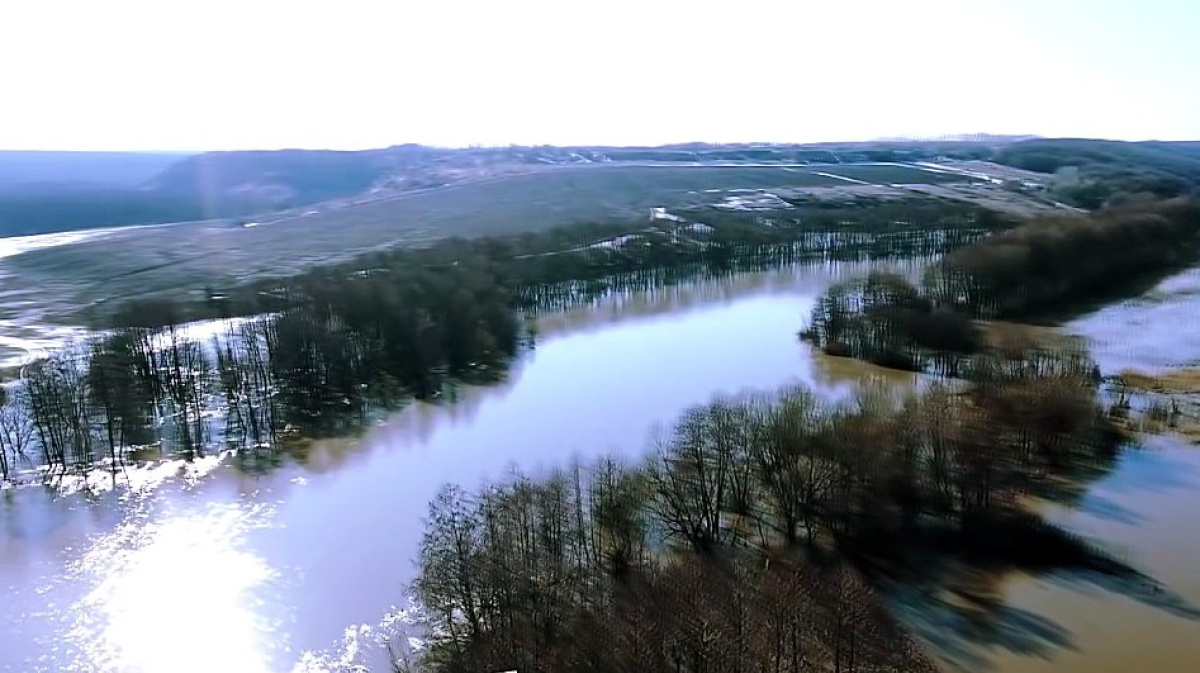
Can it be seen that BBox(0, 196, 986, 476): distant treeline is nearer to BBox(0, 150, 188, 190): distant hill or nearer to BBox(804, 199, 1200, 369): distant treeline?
BBox(804, 199, 1200, 369): distant treeline

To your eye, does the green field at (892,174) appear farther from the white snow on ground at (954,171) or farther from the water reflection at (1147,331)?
the water reflection at (1147,331)

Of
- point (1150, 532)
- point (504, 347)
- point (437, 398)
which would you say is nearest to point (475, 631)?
point (1150, 532)

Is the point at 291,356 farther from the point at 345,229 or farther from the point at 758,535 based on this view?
the point at 345,229

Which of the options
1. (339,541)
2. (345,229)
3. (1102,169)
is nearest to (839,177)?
(1102,169)

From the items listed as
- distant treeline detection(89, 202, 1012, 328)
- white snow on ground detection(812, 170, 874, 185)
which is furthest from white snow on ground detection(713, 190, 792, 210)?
white snow on ground detection(812, 170, 874, 185)

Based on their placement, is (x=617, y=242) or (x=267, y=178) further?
(x=267, y=178)

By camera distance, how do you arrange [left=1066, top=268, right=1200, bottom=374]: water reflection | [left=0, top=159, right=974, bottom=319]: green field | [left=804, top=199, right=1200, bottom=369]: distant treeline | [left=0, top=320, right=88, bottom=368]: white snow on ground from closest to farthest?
[left=1066, top=268, right=1200, bottom=374]: water reflection, [left=804, top=199, right=1200, bottom=369]: distant treeline, [left=0, top=320, right=88, bottom=368]: white snow on ground, [left=0, top=159, right=974, bottom=319]: green field

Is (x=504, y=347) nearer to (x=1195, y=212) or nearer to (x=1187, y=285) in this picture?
(x=1187, y=285)
